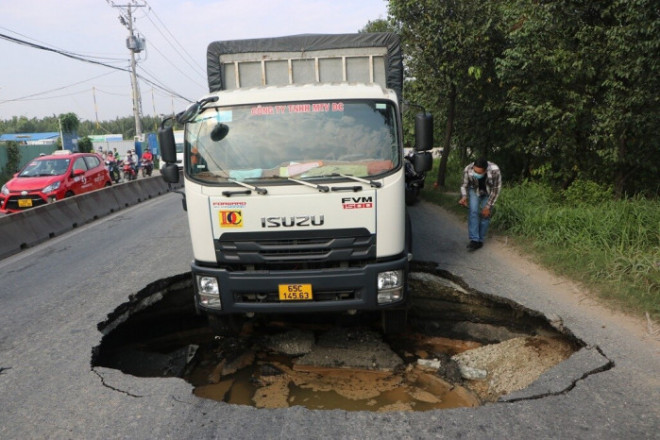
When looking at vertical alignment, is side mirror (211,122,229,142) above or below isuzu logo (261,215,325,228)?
above

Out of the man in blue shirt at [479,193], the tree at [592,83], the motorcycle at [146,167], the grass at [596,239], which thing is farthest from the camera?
the motorcycle at [146,167]

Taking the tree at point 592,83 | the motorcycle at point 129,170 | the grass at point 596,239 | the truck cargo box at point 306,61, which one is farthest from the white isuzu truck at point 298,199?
the motorcycle at point 129,170

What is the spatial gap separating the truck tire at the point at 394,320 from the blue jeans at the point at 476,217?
3.12m

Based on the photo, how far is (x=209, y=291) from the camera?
165 inches

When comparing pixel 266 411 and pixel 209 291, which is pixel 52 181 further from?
pixel 266 411

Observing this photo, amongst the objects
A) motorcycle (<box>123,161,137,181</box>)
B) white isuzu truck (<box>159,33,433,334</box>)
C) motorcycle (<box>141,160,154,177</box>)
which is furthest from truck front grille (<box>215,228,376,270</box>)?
motorcycle (<box>141,160,154,177</box>)

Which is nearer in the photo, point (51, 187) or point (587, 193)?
point (587, 193)

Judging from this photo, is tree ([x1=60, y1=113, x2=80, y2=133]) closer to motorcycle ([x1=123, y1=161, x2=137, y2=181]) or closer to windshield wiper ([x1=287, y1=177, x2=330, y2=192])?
motorcycle ([x1=123, y1=161, x2=137, y2=181])

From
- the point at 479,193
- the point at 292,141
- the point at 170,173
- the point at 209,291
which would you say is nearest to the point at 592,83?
the point at 479,193

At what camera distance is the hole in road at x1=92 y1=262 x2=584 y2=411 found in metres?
3.99

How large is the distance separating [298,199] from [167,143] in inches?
63.0

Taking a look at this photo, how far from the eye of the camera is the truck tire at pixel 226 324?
4.80 meters

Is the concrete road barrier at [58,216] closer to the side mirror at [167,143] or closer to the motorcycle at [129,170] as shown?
the side mirror at [167,143]

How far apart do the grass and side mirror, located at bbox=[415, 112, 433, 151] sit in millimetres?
2499
